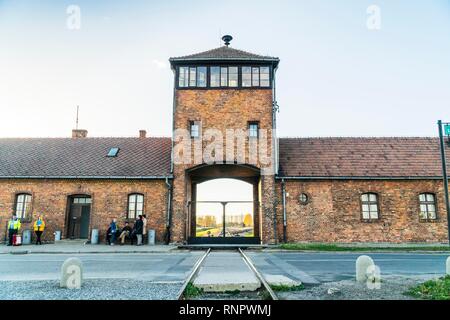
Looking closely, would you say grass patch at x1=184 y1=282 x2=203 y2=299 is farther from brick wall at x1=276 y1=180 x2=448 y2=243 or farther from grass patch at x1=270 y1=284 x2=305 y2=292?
brick wall at x1=276 y1=180 x2=448 y2=243

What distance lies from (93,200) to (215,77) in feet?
32.2

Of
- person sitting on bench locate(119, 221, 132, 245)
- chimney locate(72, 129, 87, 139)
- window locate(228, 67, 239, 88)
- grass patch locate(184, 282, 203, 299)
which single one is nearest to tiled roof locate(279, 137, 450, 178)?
window locate(228, 67, 239, 88)

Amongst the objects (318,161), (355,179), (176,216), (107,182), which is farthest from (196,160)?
(355,179)

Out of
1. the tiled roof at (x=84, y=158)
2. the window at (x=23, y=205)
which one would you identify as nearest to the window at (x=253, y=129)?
the tiled roof at (x=84, y=158)

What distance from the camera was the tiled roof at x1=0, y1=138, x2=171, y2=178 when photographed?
62.5 ft

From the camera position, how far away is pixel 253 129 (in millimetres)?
18609

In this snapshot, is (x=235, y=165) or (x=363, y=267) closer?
(x=363, y=267)

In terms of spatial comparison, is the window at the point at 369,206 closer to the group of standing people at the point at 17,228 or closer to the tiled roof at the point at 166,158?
the tiled roof at the point at 166,158

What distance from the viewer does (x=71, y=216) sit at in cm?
1922

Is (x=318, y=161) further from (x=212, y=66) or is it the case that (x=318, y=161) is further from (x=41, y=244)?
Result: (x=41, y=244)

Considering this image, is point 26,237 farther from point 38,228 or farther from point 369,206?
point 369,206

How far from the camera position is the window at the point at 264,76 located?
18859mm

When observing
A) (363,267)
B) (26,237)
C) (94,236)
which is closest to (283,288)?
(363,267)
